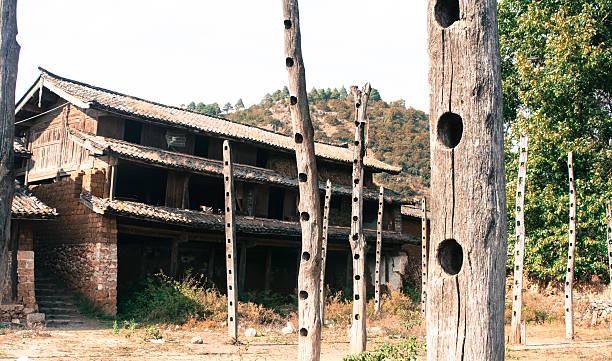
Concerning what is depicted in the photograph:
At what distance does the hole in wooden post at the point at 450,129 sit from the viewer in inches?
141

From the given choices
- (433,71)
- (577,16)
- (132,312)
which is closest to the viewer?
(433,71)

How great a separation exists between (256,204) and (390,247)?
8.32 meters

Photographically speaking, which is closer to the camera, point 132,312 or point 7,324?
point 7,324

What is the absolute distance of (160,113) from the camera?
21.5 m

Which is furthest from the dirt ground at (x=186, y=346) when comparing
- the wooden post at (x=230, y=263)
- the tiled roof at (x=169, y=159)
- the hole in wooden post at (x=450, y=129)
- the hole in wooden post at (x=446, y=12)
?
the hole in wooden post at (x=446, y=12)

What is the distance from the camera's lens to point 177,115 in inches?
896

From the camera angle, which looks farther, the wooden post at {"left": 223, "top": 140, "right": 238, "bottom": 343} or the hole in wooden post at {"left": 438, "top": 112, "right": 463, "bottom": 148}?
the wooden post at {"left": 223, "top": 140, "right": 238, "bottom": 343}

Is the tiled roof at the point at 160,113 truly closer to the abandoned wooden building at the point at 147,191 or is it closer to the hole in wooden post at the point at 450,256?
the abandoned wooden building at the point at 147,191

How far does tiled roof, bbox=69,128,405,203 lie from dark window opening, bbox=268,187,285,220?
1.23 m

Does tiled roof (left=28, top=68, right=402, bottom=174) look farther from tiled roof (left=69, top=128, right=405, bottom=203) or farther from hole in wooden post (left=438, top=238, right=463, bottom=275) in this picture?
hole in wooden post (left=438, top=238, right=463, bottom=275)

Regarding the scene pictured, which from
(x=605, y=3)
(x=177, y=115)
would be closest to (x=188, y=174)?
(x=177, y=115)

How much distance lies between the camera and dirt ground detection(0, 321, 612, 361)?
433 inches

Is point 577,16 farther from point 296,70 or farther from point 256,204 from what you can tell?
point 296,70

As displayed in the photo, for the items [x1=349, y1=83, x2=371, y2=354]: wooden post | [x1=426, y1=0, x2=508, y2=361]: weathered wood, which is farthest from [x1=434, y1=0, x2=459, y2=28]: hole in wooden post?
[x1=349, y1=83, x2=371, y2=354]: wooden post
